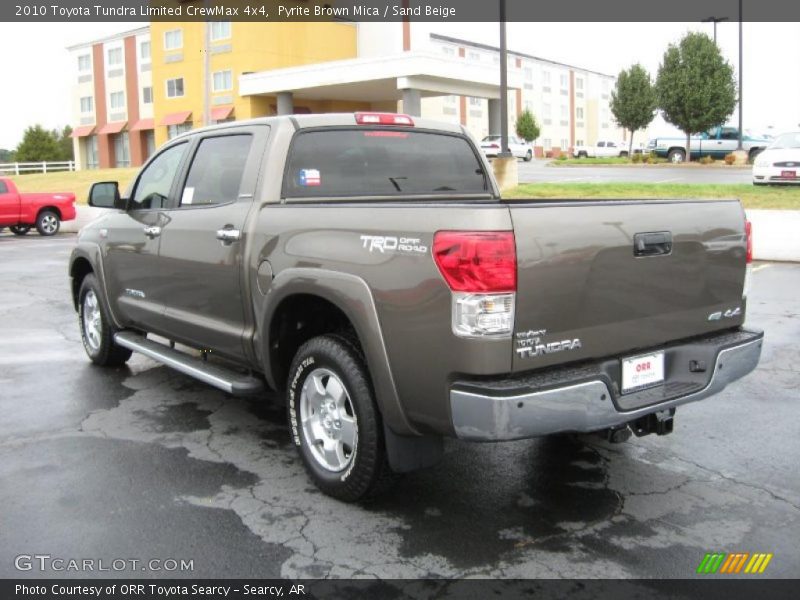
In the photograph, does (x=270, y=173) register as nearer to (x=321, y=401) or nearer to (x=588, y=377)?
(x=321, y=401)

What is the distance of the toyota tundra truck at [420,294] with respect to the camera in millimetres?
3398

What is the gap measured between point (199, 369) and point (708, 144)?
137ft

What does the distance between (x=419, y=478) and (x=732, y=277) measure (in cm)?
198

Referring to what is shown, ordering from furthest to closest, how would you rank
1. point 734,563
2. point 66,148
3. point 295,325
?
1. point 66,148
2. point 295,325
3. point 734,563

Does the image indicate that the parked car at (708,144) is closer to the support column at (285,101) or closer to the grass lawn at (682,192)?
the support column at (285,101)

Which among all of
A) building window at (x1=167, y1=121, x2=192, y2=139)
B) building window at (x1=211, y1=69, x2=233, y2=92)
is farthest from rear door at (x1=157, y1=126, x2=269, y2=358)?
building window at (x1=167, y1=121, x2=192, y2=139)

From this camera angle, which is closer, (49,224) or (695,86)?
(49,224)

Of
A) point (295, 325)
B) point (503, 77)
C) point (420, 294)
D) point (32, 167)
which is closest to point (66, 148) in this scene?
point (32, 167)

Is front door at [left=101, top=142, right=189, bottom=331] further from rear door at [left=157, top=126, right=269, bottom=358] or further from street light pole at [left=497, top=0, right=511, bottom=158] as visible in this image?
street light pole at [left=497, top=0, right=511, bottom=158]

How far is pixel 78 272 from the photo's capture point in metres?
7.39

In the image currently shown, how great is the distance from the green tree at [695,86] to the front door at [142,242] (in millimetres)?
37959

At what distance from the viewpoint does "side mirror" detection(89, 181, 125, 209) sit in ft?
21.0

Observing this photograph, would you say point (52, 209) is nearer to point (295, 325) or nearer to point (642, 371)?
point (295, 325)

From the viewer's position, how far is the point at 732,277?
4.28m
